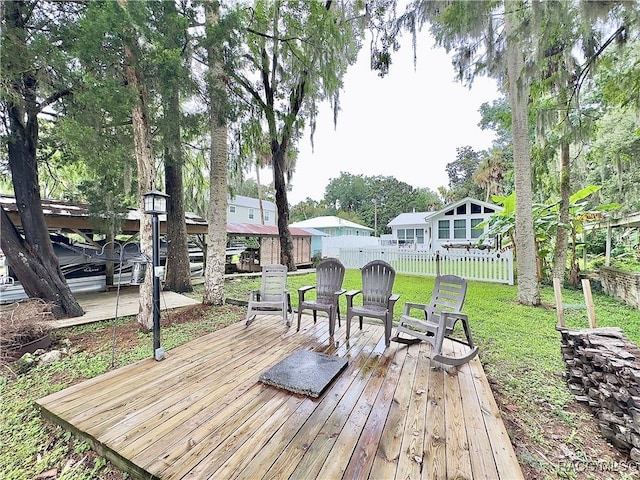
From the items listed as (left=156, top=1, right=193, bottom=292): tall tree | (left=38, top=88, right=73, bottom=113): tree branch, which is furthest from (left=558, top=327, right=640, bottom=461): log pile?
(left=38, top=88, right=73, bottom=113): tree branch

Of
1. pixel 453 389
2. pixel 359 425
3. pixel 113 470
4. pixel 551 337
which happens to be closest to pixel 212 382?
pixel 113 470

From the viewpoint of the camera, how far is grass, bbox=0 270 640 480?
1830 millimetres

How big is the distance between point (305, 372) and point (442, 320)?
1.53 m

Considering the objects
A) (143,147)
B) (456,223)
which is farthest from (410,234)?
(143,147)

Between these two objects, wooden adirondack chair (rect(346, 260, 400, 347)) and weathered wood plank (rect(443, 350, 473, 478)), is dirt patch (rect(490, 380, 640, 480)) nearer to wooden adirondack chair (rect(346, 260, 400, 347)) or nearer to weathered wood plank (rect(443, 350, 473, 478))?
weathered wood plank (rect(443, 350, 473, 478))

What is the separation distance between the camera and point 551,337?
3912 mm

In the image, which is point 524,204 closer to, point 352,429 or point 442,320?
point 442,320

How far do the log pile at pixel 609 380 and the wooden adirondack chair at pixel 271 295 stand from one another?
342cm

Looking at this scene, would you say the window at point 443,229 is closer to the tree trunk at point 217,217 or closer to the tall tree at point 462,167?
the tree trunk at point 217,217

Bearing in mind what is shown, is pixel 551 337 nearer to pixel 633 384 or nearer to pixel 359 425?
pixel 633 384

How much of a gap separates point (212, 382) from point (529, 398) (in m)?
2.99

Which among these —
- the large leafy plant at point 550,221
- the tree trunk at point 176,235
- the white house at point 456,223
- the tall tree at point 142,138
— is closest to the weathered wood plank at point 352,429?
the tall tree at point 142,138

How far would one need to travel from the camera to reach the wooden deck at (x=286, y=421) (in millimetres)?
1601

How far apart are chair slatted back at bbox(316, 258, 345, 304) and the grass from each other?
1.75 meters
